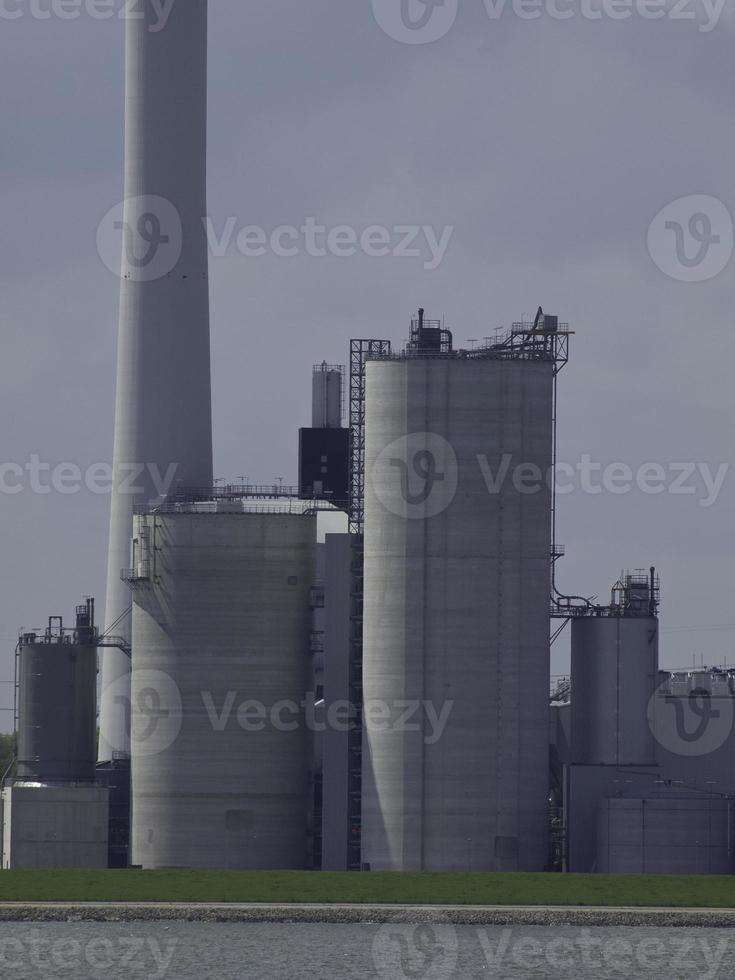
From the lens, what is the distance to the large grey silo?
126 m

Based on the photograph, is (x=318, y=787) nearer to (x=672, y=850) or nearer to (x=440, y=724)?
(x=440, y=724)

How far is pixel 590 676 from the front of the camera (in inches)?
4161

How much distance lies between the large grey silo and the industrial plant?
301 inches

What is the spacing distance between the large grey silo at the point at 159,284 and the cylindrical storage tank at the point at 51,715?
12.1m

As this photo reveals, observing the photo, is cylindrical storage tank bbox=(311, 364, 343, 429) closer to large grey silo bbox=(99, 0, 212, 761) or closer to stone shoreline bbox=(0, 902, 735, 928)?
large grey silo bbox=(99, 0, 212, 761)

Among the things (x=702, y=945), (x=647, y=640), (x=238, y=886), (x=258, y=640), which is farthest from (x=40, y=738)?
(x=702, y=945)

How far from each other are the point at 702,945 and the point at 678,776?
68.1 feet

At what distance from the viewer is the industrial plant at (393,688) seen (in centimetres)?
10469

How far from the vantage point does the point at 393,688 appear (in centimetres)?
10525

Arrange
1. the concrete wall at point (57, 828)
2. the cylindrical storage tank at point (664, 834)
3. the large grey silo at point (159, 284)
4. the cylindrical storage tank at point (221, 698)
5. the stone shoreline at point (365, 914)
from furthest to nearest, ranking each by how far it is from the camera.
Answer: the large grey silo at point (159, 284) < the concrete wall at point (57, 828) < the cylindrical storage tank at point (221, 698) < the cylindrical storage tank at point (664, 834) < the stone shoreline at point (365, 914)

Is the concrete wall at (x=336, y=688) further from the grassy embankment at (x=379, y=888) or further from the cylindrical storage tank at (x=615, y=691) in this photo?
the cylindrical storage tank at (x=615, y=691)

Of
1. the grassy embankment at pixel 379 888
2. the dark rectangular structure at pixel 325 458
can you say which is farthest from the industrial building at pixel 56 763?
the dark rectangular structure at pixel 325 458

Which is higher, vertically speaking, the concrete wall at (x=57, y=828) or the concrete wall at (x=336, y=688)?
the concrete wall at (x=336, y=688)

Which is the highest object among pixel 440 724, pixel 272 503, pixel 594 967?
pixel 272 503
